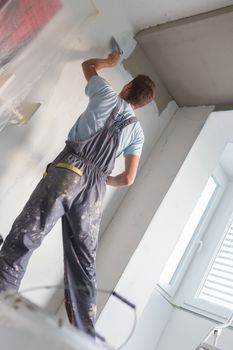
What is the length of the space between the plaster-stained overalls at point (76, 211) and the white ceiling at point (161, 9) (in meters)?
0.65

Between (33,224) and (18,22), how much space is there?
726mm

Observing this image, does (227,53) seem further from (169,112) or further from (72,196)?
(72,196)

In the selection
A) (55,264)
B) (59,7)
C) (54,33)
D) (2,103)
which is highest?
(59,7)

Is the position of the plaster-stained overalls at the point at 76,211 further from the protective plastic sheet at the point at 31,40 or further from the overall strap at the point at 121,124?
the protective plastic sheet at the point at 31,40

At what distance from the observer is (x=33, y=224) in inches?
49.2

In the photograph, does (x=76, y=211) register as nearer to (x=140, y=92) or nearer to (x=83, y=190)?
(x=83, y=190)

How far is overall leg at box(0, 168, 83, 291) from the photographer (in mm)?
1161

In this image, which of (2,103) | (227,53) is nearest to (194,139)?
(227,53)

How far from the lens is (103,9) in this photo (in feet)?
5.90

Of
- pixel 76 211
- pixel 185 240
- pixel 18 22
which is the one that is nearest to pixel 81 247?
pixel 76 211

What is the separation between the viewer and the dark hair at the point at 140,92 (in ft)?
5.13

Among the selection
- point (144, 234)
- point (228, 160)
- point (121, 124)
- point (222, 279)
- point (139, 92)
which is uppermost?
point (228, 160)

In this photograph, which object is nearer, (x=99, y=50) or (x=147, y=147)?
(x=99, y=50)

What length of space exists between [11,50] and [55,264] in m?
1.01
